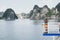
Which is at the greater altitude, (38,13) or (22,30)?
(38,13)

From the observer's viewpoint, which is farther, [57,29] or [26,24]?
[26,24]

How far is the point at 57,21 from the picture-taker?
5.46 m

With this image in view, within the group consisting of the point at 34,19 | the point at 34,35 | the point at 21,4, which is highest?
the point at 21,4

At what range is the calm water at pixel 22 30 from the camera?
210 inches

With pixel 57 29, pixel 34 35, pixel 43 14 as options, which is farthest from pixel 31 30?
pixel 57 29

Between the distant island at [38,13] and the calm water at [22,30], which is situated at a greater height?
the distant island at [38,13]

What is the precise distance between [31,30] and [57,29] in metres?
1.09

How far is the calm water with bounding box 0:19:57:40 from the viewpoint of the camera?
210 inches

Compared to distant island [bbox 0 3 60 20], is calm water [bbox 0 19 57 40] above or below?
below

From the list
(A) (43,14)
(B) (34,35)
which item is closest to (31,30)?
(B) (34,35)

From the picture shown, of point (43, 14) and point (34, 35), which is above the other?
point (43, 14)

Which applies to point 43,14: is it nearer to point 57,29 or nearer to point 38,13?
point 38,13

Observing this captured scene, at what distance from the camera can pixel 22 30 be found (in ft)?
17.8

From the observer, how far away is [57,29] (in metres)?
4.48
